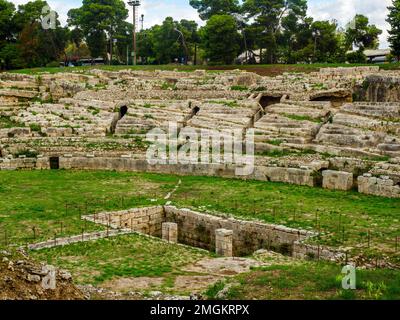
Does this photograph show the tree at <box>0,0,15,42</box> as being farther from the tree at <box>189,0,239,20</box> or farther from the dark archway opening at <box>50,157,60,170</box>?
the dark archway opening at <box>50,157,60,170</box>

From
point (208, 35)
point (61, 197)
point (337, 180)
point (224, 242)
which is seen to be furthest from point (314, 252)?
point (208, 35)

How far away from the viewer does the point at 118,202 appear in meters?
20.5

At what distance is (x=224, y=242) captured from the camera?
16.1m

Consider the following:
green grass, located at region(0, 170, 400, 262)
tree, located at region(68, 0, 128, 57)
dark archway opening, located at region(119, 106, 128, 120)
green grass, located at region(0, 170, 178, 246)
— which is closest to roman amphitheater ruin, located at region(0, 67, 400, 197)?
dark archway opening, located at region(119, 106, 128, 120)

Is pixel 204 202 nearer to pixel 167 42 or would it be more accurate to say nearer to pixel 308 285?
pixel 308 285

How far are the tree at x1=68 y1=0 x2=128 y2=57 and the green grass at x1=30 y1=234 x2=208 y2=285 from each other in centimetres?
4176

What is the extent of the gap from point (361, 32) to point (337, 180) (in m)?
28.4

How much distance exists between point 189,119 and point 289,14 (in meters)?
22.4

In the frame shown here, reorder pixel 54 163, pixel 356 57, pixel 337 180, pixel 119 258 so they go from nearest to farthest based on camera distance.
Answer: pixel 119 258 < pixel 337 180 < pixel 54 163 < pixel 356 57

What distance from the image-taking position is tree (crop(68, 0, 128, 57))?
5434cm

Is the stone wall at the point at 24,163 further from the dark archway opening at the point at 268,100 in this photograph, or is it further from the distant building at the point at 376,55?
the distant building at the point at 376,55

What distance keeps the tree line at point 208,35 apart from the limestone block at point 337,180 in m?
23.5
